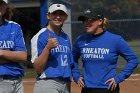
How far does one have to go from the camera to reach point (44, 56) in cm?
456

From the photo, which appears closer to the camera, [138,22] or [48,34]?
[48,34]

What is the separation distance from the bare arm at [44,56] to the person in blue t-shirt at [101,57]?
1.84 ft

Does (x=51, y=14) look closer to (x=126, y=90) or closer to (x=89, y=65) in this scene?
(x=89, y=65)

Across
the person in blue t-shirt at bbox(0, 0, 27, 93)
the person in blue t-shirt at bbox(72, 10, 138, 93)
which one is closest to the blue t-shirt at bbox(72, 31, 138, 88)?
the person in blue t-shirt at bbox(72, 10, 138, 93)

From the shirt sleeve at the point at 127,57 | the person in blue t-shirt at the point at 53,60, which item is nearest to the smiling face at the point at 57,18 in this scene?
the person in blue t-shirt at the point at 53,60

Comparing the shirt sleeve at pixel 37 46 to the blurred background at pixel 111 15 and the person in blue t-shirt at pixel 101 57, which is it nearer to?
the person in blue t-shirt at pixel 101 57

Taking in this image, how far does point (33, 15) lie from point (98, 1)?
11.8 feet

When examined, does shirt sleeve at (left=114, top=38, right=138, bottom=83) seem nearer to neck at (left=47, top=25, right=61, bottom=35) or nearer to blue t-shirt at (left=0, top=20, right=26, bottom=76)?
neck at (left=47, top=25, right=61, bottom=35)

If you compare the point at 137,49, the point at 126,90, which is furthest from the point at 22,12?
the point at 126,90

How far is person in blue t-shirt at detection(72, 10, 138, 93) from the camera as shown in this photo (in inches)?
194

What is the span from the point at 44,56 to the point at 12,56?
371mm

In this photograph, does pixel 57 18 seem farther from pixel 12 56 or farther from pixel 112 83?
pixel 112 83

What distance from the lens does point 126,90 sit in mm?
10766

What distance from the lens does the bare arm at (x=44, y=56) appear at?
4.52m
